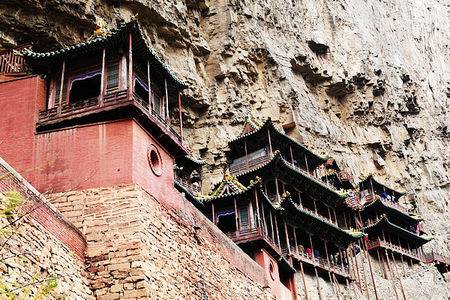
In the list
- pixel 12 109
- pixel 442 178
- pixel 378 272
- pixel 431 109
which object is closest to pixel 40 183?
pixel 12 109

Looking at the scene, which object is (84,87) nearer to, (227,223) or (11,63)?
(11,63)

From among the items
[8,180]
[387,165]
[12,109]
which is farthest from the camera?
[387,165]

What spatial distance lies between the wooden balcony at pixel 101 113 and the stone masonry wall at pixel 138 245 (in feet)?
6.66

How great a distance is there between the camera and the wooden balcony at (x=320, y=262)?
26875mm

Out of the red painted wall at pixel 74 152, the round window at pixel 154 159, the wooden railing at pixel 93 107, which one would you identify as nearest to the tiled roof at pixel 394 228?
the round window at pixel 154 159

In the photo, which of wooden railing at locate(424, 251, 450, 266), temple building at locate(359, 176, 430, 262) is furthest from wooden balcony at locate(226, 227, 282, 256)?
wooden railing at locate(424, 251, 450, 266)

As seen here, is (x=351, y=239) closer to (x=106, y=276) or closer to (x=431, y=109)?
(x=106, y=276)

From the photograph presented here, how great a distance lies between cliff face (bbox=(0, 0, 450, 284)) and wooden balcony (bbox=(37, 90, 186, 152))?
1282cm

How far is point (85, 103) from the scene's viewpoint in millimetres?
13812

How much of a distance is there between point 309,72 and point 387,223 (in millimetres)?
12960

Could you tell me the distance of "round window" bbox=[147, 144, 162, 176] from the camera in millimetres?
13379

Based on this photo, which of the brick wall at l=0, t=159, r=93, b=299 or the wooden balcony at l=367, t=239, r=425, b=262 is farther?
the wooden balcony at l=367, t=239, r=425, b=262

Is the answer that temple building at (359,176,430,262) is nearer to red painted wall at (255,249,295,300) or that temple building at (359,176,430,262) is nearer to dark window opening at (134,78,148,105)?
red painted wall at (255,249,295,300)

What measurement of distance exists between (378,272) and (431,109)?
78.7 ft
